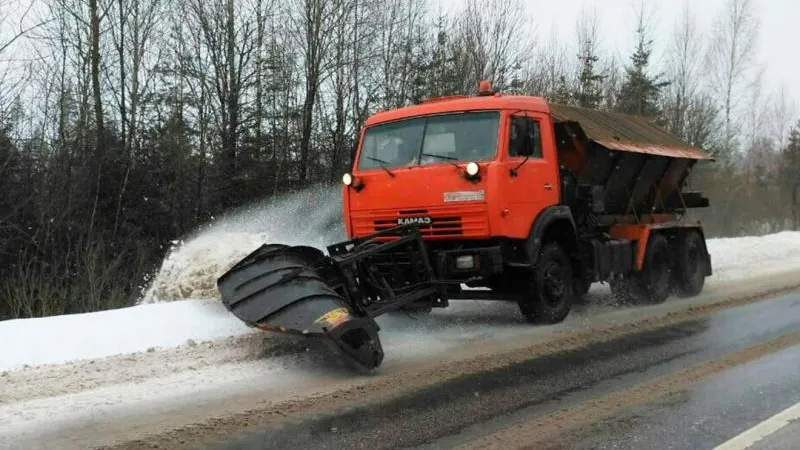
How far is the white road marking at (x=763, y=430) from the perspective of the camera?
14.8ft

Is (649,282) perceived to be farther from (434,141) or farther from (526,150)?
(434,141)

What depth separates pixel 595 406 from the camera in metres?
5.43

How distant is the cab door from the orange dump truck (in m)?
0.02

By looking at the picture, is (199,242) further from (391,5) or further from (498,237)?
(391,5)

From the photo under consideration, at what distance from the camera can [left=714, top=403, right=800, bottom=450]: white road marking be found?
4508mm

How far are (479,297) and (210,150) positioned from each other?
12606 mm

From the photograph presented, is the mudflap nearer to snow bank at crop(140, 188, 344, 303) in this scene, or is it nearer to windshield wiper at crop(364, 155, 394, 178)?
windshield wiper at crop(364, 155, 394, 178)

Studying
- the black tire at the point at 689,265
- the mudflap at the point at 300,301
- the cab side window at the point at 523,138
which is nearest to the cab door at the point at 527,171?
the cab side window at the point at 523,138

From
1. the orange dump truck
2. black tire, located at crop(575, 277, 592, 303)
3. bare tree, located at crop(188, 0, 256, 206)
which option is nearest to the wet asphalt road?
the orange dump truck

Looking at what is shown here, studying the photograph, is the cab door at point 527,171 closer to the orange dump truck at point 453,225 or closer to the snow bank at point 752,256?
the orange dump truck at point 453,225

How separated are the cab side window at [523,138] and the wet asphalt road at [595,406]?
2.41 metres

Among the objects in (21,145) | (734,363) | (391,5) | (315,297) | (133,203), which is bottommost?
(734,363)

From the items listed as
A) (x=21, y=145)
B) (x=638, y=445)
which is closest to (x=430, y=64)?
(x=21, y=145)

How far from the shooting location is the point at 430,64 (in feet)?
82.0
